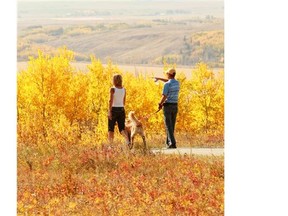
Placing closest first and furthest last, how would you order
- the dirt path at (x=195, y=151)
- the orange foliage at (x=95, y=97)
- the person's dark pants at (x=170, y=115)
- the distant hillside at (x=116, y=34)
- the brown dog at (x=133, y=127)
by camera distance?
the dirt path at (x=195, y=151) < the brown dog at (x=133, y=127) < the person's dark pants at (x=170, y=115) < the orange foliage at (x=95, y=97) < the distant hillside at (x=116, y=34)

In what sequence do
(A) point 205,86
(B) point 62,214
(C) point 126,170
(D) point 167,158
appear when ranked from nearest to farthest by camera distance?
(B) point 62,214 < (C) point 126,170 < (D) point 167,158 < (A) point 205,86

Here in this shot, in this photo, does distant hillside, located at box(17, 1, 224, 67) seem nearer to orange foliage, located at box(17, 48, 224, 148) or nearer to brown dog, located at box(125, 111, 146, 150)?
orange foliage, located at box(17, 48, 224, 148)

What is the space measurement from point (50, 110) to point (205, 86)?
203 inches

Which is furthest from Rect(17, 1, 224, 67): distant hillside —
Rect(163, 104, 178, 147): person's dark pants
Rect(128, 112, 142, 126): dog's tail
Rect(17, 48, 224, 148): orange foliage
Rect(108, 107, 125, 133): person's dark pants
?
Rect(108, 107, 125, 133): person's dark pants

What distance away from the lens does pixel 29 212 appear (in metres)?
9.16

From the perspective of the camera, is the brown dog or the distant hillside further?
the distant hillside

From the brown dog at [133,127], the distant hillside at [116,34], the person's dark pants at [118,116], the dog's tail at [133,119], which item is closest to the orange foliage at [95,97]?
the brown dog at [133,127]

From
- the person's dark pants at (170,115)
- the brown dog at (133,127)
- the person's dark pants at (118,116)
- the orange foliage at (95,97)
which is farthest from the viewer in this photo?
the orange foliage at (95,97)

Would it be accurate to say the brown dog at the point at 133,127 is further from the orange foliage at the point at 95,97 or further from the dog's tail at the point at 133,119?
the orange foliage at the point at 95,97

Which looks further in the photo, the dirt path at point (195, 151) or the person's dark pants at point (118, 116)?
the person's dark pants at point (118, 116)

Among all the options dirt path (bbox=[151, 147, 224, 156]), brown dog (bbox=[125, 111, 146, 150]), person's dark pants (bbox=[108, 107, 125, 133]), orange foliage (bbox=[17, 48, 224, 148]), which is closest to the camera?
dirt path (bbox=[151, 147, 224, 156])
